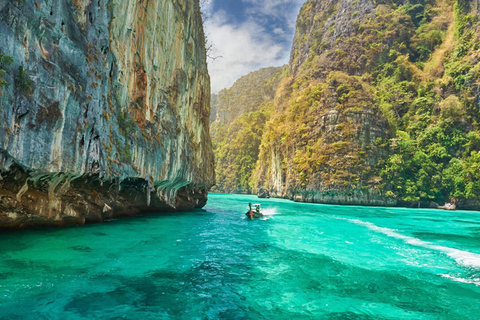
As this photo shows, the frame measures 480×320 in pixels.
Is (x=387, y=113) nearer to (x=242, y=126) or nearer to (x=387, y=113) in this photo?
(x=387, y=113)

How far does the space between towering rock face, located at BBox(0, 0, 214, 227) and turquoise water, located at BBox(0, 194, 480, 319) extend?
270 centimetres

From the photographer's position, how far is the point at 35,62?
1064cm

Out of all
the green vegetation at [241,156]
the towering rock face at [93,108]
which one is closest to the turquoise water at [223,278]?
the towering rock face at [93,108]

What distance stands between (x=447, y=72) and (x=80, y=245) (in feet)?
248

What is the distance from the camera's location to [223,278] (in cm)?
924

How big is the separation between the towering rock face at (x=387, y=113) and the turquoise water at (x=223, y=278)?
4254cm

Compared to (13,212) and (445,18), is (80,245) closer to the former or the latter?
(13,212)

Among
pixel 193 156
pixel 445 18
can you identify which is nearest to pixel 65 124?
pixel 193 156

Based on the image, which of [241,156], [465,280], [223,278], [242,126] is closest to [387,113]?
[465,280]

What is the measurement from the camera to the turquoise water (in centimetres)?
687

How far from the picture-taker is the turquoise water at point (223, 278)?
6.87 meters

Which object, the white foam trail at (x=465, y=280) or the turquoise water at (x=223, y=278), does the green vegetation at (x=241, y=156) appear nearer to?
the turquoise water at (x=223, y=278)

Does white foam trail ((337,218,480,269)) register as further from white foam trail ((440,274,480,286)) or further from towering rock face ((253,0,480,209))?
towering rock face ((253,0,480,209))

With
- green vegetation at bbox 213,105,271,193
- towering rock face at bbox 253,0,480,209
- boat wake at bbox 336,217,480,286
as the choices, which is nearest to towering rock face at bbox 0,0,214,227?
boat wake at bbox 336,217,480,286
